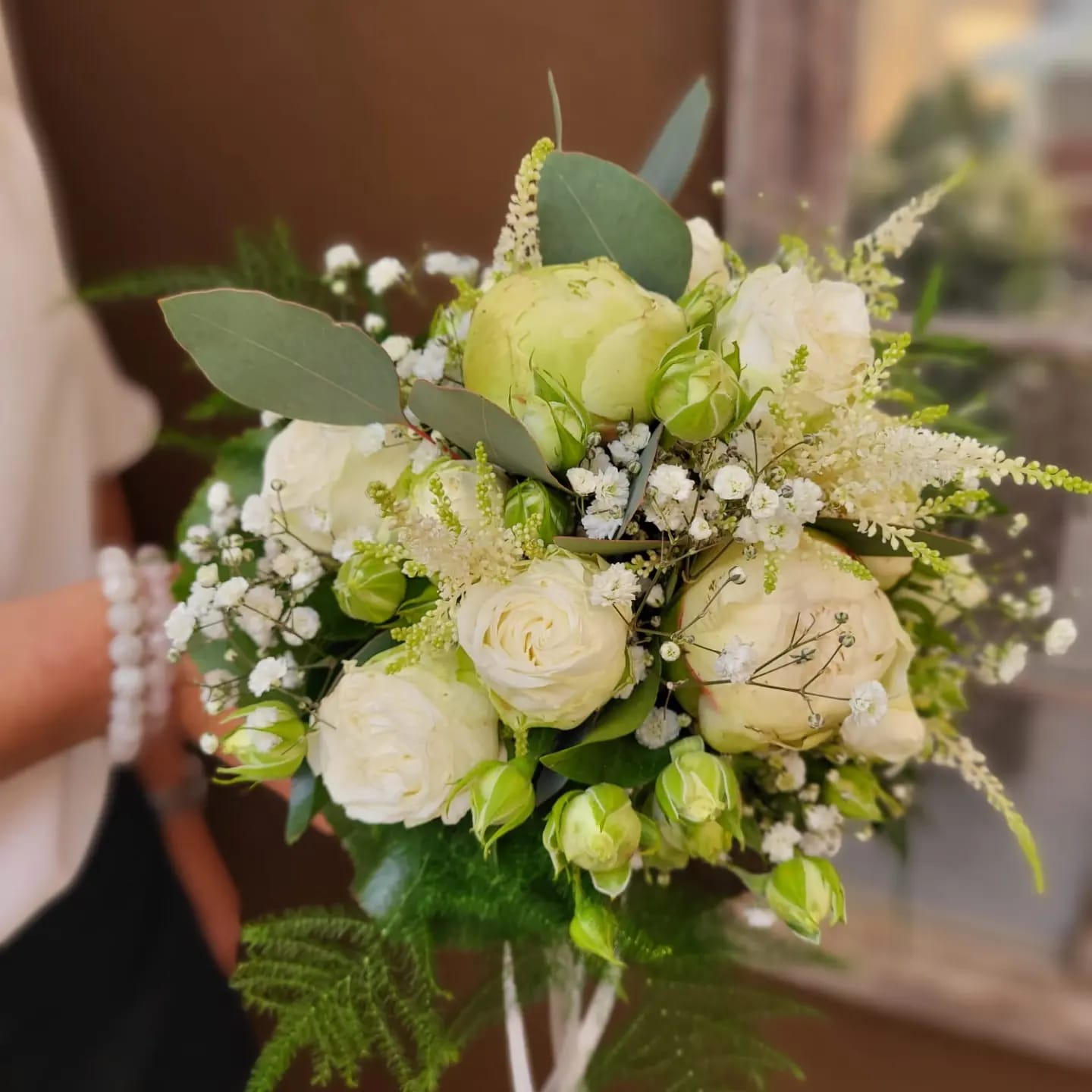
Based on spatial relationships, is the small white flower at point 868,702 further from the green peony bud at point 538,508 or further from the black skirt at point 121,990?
the black skirt at point 121,990

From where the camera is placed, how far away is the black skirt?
0.77 metres

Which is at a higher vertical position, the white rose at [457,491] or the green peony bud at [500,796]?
the white rose at [457,491]

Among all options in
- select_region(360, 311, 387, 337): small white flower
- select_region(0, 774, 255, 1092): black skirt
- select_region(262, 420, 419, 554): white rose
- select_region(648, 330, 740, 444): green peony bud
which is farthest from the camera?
select_region(0, 774, 255, 1092): black skirt

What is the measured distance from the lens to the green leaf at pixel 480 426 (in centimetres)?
39

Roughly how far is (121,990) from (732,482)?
79 centimetres

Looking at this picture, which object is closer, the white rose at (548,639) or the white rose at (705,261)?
the white rose at (548,639)

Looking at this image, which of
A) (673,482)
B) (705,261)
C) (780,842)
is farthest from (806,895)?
(705,261)

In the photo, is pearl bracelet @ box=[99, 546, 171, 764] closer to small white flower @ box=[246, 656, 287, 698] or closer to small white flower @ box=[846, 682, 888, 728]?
small white flower @ box=[246, 656, 287, 698]

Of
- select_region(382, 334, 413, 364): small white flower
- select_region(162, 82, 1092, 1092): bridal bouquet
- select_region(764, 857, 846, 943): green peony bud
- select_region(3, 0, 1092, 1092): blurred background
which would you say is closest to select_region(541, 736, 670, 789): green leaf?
select_region(162, 82, 1092, 1092): bridal bouquet

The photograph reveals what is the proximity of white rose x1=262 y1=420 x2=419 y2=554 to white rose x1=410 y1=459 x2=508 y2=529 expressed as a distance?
45mm

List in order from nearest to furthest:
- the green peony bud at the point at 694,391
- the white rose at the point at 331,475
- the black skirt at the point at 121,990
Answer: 1. the green peony bud at the point at 694,391
2. the white rose at the point at 331,475
3. the black skirt at the point at 121,990

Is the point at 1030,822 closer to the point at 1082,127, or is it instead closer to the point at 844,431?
the point at 1082,127

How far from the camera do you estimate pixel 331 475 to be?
48 cm

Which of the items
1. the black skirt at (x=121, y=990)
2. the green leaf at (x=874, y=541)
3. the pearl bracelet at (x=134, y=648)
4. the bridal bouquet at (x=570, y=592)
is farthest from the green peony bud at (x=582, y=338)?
the black skirt at (x=121, y=990)
